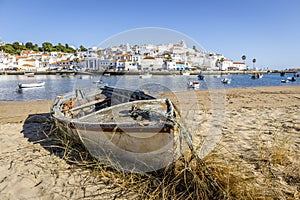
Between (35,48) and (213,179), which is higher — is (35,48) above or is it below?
above

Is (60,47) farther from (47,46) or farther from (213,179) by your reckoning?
(213,179)

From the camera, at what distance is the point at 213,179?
2279mm

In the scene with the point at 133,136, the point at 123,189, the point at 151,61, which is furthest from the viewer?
the point at 151,61

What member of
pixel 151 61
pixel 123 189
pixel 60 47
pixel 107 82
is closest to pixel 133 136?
pixel 123 189

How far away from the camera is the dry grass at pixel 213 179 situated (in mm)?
2225

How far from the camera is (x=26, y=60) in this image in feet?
281

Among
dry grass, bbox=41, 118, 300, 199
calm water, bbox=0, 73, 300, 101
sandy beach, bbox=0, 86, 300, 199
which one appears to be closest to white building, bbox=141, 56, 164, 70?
calm water, bbox=0, 73, 300, 101

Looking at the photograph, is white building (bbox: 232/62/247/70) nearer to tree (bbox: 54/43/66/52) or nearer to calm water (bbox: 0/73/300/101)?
calm water (bbox: 0/73/300/101)

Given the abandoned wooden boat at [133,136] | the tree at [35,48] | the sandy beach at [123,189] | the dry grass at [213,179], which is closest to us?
the dry grass at [213,179]

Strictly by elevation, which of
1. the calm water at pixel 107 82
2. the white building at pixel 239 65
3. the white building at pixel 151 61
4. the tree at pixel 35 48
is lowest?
the calm water at pixel 107 82

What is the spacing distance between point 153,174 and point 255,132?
301cm

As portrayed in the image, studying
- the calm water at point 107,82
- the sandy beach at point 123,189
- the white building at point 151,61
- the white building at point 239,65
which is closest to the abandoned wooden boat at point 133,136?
the sandy beach at point 123,189

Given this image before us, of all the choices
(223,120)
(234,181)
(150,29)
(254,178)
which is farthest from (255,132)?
(150,29)

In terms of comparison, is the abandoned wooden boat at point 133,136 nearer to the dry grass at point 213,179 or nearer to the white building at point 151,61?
the dry grass at point 213,179
